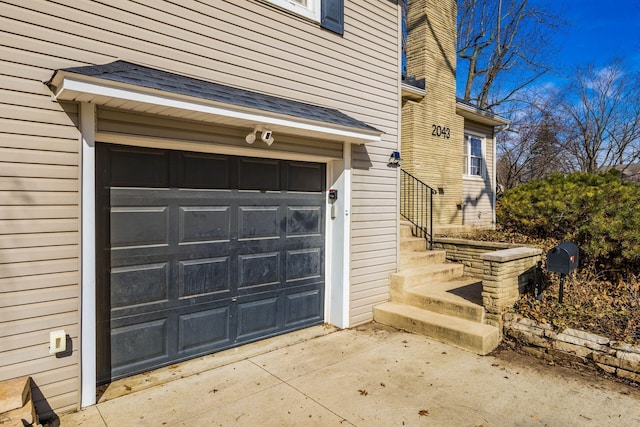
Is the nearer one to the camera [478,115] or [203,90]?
[203,90]

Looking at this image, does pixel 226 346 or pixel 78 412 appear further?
pixel 226 346

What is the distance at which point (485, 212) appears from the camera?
39.4ft

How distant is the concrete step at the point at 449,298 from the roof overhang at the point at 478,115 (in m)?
6.07

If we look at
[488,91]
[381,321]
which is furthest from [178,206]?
[488,91]

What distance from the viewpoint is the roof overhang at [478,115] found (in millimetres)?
10477

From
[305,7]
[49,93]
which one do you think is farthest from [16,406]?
[305,7]

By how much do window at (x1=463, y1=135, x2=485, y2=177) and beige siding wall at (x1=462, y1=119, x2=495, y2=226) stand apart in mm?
186

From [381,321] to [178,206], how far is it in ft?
10.1

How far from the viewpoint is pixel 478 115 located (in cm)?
1100

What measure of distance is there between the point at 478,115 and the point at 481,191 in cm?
232

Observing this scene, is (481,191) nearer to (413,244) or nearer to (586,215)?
(586,215)

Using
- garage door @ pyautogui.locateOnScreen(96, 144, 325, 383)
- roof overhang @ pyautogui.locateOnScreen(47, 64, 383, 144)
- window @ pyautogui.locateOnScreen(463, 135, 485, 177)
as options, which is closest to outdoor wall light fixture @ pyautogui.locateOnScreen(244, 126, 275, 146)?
roof overhang @ pyautogui.locateOnScreen(47, 64, 383, 144)

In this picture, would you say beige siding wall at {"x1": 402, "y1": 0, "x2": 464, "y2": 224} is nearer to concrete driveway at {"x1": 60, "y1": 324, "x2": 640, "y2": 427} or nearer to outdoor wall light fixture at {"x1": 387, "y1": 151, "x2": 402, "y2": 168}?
outdoor wall light fixture at {"x1": 387, "y1": 151, "x2": 402, "y2": 168}

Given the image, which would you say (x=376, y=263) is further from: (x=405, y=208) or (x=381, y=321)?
(x=405, y=208)
